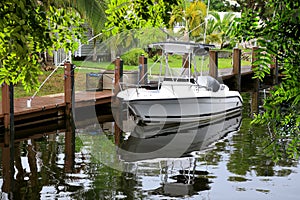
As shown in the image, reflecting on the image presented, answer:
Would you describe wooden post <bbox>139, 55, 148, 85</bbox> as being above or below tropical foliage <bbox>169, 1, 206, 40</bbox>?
below

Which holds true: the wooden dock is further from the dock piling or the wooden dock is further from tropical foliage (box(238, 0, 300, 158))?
tropical foliage (box(238, 0, 300, 158))

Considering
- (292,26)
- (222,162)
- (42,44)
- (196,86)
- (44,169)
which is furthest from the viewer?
(196,86)

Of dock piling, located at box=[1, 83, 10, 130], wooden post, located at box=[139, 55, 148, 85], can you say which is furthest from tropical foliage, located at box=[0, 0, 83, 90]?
wooden post, located at box=[139, 55, 148, 85]

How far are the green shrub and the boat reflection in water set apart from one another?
50.9 ft

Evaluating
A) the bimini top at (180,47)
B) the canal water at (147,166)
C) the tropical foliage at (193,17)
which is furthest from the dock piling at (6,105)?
the tropical foliage at (193,17)

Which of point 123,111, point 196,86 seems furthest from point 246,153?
point 123,111

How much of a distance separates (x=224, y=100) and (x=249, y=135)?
411 cm

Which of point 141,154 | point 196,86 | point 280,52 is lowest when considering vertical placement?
point 141,154

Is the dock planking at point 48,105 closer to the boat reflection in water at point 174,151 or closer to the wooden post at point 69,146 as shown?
the wooden post at point 69,146

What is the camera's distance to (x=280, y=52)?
2.49 metres

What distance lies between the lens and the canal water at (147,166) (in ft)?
33.9

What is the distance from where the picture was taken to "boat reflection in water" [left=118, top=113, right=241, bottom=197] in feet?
36.4

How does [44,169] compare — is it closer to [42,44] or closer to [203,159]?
[203,159]

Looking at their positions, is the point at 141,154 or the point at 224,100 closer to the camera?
the point at 141,154
